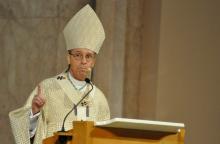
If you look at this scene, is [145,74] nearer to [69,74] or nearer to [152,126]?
[69,74]

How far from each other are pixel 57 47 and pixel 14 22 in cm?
43

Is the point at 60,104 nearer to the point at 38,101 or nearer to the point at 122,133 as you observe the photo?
the point at 38,101

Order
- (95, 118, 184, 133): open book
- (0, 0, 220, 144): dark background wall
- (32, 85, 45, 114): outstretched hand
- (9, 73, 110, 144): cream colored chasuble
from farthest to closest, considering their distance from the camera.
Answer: (0, 0, 220, 144): dark background wall
(9, 73, 110, 144): cream colored chasuble
(32, 85, 45, 114): outstretched hand
(95, 118, 184, 133): open book

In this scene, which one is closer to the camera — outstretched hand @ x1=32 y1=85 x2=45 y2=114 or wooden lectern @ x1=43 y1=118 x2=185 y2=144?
wooden lectern @ x1=43 y1=118 x2=185 y2=144

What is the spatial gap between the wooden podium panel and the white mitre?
1078 millimetres

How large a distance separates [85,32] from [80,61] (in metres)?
0.21

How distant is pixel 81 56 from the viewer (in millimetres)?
4184

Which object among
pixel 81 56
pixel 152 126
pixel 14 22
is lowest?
pixel 152 126

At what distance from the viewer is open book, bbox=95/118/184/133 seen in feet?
9.70

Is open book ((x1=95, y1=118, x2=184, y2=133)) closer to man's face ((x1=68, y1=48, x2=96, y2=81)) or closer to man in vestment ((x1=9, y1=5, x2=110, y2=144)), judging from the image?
man in vestment ((x1=9, y1=5, x2=110, y2=144))

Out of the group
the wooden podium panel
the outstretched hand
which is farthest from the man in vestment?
the wooden podium panel

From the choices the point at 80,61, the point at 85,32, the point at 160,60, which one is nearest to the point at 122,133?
the point at 80,61

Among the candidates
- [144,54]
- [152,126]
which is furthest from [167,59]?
[152,126]

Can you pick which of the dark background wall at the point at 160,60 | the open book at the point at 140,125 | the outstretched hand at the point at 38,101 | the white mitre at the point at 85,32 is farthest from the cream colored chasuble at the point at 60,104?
the dark background wall at the point at 160,60
